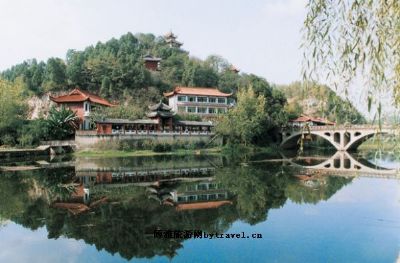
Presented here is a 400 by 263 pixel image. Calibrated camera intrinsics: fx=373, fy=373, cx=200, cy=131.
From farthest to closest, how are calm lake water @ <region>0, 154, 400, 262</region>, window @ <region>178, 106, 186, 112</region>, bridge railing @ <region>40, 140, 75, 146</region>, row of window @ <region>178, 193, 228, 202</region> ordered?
window @ <region>178, 106, 186, 112</region>, bridge railing @ <region>40, 140, 75, 146</region>, row of window @ <region>178, 193, 228, 202</region>, calm lake water @ <region>0, 154, 400, 262</region>

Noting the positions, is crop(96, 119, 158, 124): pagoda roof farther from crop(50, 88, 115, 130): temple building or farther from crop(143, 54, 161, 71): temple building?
crop(143, 54, 161, 71): temple building

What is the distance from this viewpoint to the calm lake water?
12273 millimetres

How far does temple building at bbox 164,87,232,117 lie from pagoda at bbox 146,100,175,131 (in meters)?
8.51

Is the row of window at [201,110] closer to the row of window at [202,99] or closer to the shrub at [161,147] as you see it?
the row of window at [202,99]

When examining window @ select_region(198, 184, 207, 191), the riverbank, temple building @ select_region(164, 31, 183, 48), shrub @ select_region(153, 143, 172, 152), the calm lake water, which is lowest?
the calm lake water

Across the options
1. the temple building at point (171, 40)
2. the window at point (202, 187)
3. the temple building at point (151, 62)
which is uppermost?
the temple building at point (171, 40)

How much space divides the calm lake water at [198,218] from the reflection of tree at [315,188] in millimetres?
69

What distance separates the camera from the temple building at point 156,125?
171ft

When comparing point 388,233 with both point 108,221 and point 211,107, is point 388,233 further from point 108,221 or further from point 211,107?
point 211,107

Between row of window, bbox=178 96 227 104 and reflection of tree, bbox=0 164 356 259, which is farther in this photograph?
row of window, bbox=178 96 227 104

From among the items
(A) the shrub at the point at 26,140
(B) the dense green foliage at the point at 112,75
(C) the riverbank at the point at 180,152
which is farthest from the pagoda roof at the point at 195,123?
(A) the shrub at the point at 26,140

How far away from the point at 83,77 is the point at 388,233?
69533mm

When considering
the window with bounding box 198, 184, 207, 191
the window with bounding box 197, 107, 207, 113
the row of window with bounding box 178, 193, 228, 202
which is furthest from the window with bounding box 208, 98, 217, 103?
the row of window with bounding box 178, 193, 228, 202

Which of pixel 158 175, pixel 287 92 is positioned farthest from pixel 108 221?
pixel 287 92
